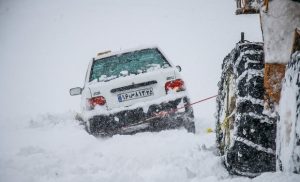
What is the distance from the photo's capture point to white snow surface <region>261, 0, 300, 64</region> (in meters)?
2.44

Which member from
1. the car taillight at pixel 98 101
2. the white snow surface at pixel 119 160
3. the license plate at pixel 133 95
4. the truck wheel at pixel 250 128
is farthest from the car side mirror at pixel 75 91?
the truck wheel at pixel 250 128

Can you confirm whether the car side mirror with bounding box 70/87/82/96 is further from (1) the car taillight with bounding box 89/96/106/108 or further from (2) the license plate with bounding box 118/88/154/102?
(2) the license plate with bounding box 118/88/154/102

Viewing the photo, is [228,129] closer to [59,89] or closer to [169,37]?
[59,89]

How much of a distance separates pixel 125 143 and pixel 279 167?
249 centimetres

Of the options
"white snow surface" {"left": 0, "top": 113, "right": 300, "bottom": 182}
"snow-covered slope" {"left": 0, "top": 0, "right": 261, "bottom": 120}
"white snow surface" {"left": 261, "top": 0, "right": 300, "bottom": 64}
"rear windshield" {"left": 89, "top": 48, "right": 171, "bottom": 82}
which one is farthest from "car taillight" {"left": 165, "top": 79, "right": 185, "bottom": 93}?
"white snow surface" {"left": 261, "top": 0, "right": 300, "bottom": 64}

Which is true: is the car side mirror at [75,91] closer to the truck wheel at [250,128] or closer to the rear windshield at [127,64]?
the rear windshield at [127,64]

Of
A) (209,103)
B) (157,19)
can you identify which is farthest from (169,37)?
(209,103)

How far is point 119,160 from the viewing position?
4.02m

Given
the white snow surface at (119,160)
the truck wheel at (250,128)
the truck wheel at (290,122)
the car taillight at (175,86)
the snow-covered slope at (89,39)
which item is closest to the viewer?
the truck wheel at (290,122)

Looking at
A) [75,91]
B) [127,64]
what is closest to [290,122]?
[127,64]

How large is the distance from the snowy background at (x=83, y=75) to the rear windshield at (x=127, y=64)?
1.03 metres

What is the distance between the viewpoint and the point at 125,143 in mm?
4609

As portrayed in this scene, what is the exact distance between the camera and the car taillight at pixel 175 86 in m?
5.21

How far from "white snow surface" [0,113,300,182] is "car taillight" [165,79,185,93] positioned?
633 mm
